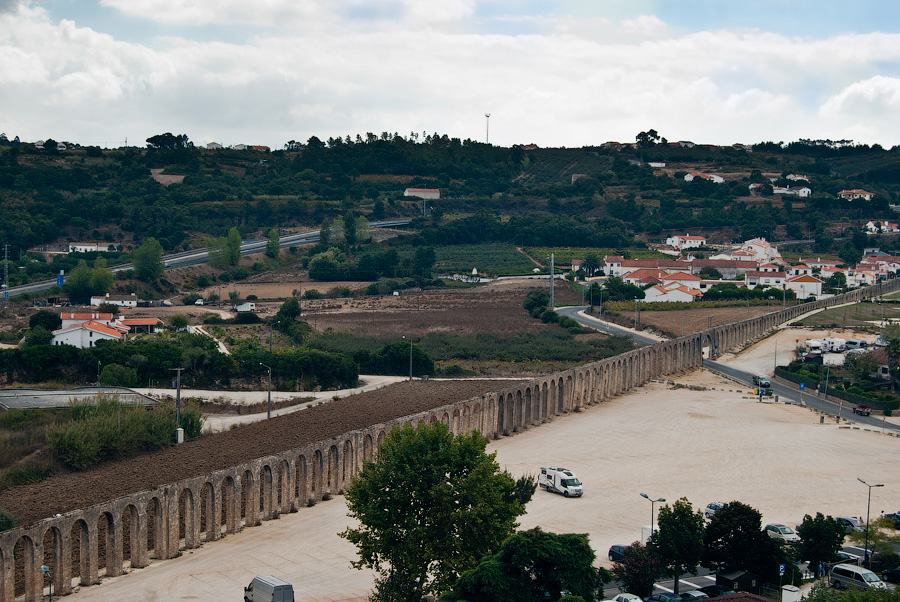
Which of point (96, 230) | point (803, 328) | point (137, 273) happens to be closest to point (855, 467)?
point (803, 328)

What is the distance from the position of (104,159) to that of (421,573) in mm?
171281

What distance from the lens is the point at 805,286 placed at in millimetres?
123188

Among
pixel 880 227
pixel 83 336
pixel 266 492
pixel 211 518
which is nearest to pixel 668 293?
pixel 83 336

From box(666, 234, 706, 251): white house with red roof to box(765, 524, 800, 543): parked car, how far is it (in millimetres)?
122445

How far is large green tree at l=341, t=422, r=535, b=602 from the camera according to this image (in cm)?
2925

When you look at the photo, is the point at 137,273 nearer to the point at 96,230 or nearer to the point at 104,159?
the point at 96,230

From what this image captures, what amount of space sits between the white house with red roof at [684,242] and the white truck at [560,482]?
4605 inches

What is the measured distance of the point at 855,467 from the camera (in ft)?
160

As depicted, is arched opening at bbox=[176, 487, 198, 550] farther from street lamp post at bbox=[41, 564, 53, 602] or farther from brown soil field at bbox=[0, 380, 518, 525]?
street lamp post at bbox=[41, 564, 53, 602]

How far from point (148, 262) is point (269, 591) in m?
92.0

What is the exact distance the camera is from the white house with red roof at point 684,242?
15650 centimetres

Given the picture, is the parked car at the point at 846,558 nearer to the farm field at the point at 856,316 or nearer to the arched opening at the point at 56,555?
the arched opening at the point at 56,555

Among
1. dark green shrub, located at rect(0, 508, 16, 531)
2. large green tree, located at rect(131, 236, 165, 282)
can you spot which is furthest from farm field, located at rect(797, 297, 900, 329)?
dark green shrub, located at rect(0, 508, 16, 531)

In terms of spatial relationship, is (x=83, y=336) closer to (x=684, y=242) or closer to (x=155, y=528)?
(x=155, y=528)
